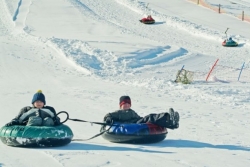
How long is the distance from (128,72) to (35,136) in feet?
42.3

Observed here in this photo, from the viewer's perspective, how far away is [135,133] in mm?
11211

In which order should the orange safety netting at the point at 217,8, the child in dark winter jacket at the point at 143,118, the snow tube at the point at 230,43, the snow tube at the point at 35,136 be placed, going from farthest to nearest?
the orange safety netting at the point at 217,8 < the snow tube at the point at 230,43 < the child in dark winter jacket at the point at 143,118 < the snow tube at the point at 35,136

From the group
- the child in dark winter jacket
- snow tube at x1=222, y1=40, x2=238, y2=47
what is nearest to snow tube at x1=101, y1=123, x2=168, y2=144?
the child in dark winter jacket

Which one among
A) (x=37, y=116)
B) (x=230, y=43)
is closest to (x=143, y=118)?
(x=37, y=116)

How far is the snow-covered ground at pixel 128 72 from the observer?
1055 centimetres

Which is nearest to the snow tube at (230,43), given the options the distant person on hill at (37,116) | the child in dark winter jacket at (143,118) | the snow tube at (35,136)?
the child in dark winter jacket at (143,118)

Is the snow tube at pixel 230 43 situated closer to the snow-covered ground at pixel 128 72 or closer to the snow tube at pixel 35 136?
the snow-covered ground at pixel 128 72

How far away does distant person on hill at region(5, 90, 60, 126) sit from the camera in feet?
36.1

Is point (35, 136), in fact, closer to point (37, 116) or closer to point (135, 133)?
point (37, 116)

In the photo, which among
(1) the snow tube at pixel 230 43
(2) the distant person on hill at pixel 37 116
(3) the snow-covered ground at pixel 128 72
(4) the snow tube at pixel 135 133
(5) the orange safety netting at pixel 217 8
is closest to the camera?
(3) the snow-covered ground at pixel 128 72

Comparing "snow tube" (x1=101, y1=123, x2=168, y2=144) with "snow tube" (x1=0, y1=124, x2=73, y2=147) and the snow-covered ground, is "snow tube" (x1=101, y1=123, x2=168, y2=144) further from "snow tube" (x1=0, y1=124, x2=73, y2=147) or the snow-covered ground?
"snow tube" (x1=0, y1=124, x2=73, y2=147)

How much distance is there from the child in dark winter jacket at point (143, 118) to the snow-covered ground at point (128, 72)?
348 mm

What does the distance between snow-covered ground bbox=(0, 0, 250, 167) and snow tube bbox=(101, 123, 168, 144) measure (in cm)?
13

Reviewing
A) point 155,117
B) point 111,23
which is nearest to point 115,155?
point 155,117
